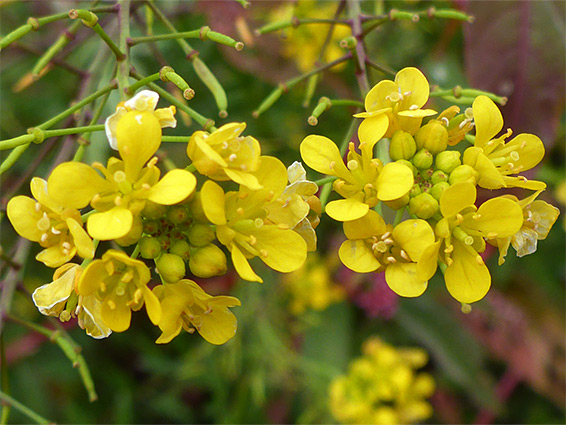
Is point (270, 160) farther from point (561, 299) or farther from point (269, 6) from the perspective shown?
Answer: point (561, 299)

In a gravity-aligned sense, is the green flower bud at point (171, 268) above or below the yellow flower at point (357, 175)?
below

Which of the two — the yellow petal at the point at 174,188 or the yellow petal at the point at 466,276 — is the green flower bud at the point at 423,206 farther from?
the yellow petal at the point at 174,188

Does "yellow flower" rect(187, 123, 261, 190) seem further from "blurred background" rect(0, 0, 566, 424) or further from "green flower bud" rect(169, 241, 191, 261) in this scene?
"blurred background" rect(0, 0, 566, 424)

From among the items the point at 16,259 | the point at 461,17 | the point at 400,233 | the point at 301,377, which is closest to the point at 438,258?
the point at 400,233

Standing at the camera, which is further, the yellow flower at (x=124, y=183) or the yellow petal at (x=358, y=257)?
the yellow petal at (x=358, y=257)

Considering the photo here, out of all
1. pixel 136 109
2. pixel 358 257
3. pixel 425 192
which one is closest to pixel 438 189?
pixel 425 192

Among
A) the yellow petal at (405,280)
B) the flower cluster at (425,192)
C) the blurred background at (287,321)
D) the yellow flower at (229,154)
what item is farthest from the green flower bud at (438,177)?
the blurred background at (287,321)

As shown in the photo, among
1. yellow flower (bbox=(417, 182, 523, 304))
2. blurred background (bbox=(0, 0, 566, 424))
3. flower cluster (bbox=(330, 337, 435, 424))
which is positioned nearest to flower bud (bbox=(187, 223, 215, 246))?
yellow flower (bbox=(417, 182, 523, 304))
